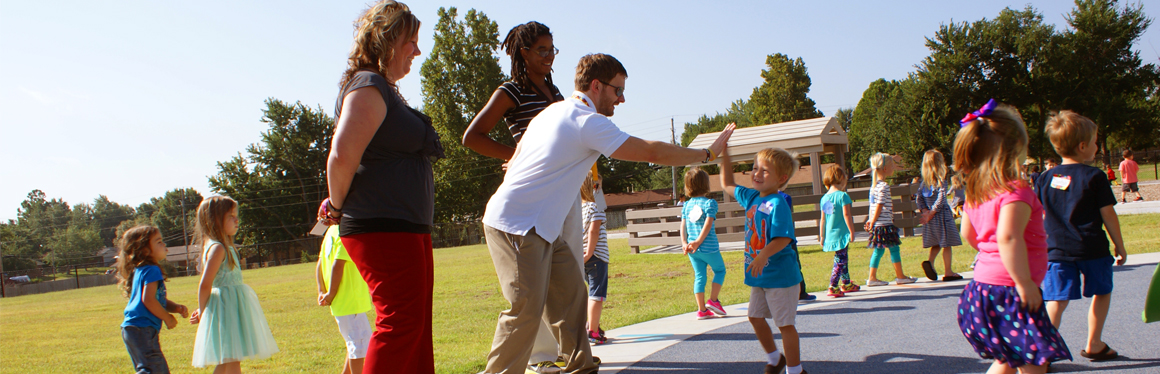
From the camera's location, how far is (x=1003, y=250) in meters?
2.61

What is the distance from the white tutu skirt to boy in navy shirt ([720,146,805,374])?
9.82ft

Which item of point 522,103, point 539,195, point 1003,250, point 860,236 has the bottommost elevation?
point 860,236

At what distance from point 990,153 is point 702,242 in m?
3.49

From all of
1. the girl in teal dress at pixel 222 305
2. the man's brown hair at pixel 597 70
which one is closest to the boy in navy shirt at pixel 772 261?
the man's brown hair at pixel 597 70

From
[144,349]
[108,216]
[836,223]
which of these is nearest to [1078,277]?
[836,223]

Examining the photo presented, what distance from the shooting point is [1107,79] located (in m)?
37.6

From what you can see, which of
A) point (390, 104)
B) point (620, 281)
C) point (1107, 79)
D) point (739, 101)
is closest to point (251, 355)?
point (390, 104)

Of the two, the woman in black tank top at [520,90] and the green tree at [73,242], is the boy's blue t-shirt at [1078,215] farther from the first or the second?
the green tree at [73,242]

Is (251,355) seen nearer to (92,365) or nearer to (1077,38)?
(92,365)

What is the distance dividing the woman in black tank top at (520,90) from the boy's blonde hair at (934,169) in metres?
5.40

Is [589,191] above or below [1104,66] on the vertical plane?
below

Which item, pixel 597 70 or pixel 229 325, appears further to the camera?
pixel 229 325

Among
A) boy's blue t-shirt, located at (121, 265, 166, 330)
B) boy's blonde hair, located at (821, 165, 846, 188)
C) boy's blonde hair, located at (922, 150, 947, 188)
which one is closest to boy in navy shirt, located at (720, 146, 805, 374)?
boy's blue t-shirt, located at (121, 265, 166, 330)

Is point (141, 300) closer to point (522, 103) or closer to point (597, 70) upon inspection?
point (522, 103)
